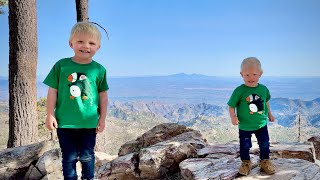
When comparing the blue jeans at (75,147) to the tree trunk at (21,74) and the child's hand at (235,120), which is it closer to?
the child's hand at (235,120)

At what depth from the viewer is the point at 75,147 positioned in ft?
11.5

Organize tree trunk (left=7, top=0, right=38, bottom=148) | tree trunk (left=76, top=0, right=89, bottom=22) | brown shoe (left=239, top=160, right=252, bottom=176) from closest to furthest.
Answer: brown shoe (left=239, top=160, right=252, bottom=176)
tree trunk (left=7, top=0, right=38, bottom=148)
tree trunk (left=76, top=0, right=89, bottom=22)

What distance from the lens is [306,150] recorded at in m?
5.72

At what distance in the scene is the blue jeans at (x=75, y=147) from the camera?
3432 millimetres

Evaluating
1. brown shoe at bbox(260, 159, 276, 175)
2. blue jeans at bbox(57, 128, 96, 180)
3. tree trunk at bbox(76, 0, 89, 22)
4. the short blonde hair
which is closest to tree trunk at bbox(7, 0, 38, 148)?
tree trunk at bbox(76, 0, 89, 22)

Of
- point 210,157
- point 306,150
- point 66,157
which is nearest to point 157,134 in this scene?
point 210,157

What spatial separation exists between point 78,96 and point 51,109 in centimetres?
31

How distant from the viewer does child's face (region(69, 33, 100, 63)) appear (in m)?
3.26

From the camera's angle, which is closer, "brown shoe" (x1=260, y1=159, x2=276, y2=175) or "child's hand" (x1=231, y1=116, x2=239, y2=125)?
"child's hand" (x1=231, y1=116, x2=239, y2=125)

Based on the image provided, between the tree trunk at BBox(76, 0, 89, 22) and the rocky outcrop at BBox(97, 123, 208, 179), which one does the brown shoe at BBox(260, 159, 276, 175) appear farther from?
the tree trunk at BBox(76, 0, 89, 22)

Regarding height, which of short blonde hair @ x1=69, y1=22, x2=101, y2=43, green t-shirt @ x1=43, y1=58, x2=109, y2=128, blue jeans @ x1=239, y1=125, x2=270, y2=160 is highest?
short blonde hair @ x1=69, y1=22, x2=101, y2=43

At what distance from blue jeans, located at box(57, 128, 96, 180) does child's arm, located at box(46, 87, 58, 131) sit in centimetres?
12

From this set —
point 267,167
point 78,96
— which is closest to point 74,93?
point 78,96

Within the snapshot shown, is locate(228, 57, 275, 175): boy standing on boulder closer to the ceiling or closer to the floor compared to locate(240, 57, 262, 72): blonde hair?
closer to the floor
